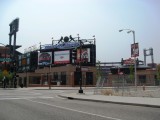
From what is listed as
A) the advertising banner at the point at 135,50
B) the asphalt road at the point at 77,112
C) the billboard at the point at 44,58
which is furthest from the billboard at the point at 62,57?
the asphalt road at the point at 77,112

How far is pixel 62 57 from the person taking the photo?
321ft

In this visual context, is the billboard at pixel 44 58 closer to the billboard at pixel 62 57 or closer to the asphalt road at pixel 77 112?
the billboard at pixel 62 57

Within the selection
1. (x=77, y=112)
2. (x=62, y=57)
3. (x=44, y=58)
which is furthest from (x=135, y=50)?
(x=44, y=58)

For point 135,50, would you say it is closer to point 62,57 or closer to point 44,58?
point 62,57

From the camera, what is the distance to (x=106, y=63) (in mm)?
150000

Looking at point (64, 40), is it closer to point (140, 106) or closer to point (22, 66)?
point (22, 66)

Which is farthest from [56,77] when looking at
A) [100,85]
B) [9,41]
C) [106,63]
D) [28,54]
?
[106,63]

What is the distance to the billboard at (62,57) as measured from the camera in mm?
96250

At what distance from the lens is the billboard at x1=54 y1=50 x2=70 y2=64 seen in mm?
96250

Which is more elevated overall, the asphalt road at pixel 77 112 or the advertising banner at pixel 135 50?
the advertising banner at pixel 135 50

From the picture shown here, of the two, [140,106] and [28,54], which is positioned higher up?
[28,54]

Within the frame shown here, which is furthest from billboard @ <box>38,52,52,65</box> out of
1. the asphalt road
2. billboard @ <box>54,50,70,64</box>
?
the asphalt road

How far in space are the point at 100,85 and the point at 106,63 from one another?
11045 centimetres

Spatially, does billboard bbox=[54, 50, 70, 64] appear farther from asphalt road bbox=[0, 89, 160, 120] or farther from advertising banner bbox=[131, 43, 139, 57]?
asphalt road bbox=[0, 89, 160, 120]
